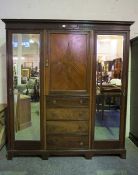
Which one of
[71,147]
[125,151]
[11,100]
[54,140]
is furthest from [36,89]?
[125,151]

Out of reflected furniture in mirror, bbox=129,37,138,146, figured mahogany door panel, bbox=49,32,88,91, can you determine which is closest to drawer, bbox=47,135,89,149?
figured mahogany door panel, bbox=49,32,88,91

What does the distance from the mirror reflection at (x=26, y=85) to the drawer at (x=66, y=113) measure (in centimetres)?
18

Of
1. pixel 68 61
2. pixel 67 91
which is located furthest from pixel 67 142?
pixel 68 61

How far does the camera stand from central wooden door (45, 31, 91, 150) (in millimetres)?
2828

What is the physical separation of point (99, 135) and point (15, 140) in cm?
118

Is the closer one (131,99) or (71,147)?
(71,147)

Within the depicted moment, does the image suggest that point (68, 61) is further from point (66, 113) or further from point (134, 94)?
point (134, 94)

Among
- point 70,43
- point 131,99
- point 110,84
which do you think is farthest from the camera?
point 131,99

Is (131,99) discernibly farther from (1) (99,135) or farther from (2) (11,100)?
(2) (11,100)

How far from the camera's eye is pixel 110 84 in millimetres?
3020

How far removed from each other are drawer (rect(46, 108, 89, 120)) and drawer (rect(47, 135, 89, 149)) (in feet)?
0.88
